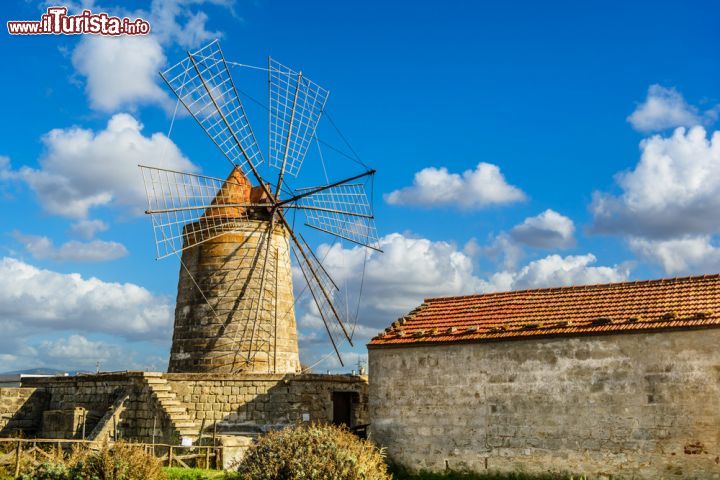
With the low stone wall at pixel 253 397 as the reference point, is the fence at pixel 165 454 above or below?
below

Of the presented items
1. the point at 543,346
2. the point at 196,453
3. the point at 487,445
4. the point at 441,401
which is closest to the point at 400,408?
the point at 441,401

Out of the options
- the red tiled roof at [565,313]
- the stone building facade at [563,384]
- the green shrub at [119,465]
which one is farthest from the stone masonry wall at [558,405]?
the green shrub at [119,465]

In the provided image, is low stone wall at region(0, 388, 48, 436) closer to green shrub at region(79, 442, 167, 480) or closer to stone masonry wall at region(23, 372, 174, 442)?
stone masonry wall at region(23, 372, 174, 442)

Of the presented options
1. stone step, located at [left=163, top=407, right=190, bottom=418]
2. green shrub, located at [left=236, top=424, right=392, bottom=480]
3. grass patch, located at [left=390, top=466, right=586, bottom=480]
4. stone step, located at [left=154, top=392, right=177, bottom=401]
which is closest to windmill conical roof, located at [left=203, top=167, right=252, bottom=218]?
stone step, located at [left=154, top=392, right=177, bottom=401]

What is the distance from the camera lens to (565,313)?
17188 mm

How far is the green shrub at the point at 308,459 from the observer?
12211 mm

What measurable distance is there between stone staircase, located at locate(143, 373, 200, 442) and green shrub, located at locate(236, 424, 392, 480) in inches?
263

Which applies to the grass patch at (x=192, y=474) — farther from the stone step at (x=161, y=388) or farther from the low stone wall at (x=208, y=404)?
the stone step at (x=161, y=388)

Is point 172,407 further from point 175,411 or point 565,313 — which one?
point 565,313

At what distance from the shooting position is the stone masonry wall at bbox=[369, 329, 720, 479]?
1470 centimetres

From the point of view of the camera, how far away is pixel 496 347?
664 inches

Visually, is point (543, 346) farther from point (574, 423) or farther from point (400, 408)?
point (400, 408)

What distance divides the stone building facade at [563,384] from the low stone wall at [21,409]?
38.2ft

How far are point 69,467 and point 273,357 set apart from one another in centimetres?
1032
